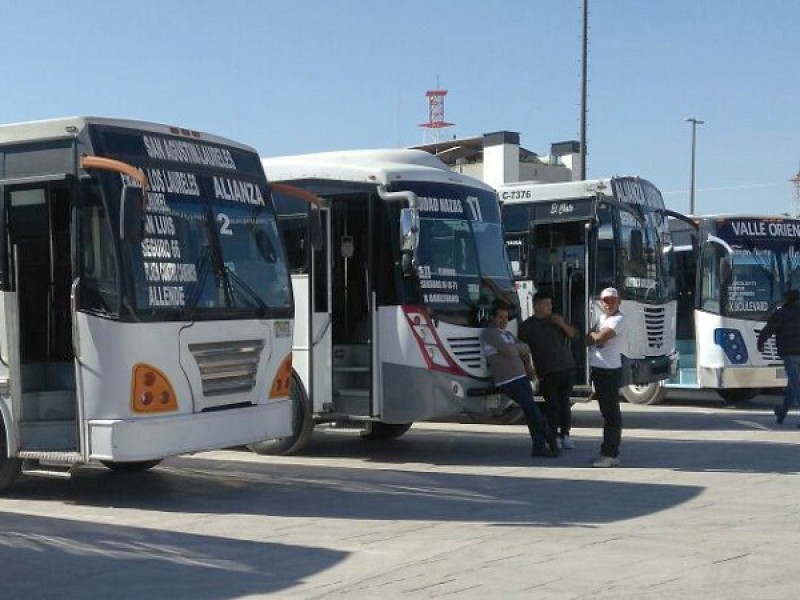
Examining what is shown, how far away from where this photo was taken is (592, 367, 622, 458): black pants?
39.9 ft

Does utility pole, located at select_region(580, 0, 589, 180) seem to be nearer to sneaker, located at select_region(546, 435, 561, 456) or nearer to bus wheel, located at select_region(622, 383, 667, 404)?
bus wheel, located at select_region(622, 383, 667, 404)

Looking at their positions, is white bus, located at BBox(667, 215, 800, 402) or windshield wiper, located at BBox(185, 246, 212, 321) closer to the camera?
windshield wiper, located at BBox(185, 246, 212, 321)

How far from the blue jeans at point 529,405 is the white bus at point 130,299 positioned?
2.91 m

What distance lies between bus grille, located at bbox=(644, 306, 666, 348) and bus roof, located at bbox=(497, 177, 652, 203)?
5.95ft

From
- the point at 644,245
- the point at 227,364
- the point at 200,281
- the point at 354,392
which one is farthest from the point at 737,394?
the point at 200,281

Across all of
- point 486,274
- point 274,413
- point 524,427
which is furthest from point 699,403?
point 274,413

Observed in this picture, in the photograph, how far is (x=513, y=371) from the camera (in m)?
12.8

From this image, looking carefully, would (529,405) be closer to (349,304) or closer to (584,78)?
(349,304)

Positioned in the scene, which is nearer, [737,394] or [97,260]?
[97,260]

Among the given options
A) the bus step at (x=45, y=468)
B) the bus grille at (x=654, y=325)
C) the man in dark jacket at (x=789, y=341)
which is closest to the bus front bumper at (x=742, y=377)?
the man in dark jacket at (x=789, y=341)

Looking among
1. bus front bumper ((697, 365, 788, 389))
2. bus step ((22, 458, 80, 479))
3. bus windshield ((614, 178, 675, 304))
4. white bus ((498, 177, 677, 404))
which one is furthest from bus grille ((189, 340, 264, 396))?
bus front bumper ((697, 365, 788, 389))

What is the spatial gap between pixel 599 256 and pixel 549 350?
3.47 m

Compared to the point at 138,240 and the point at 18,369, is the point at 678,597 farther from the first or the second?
the point at 18,369

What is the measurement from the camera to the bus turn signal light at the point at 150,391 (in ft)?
31.4
